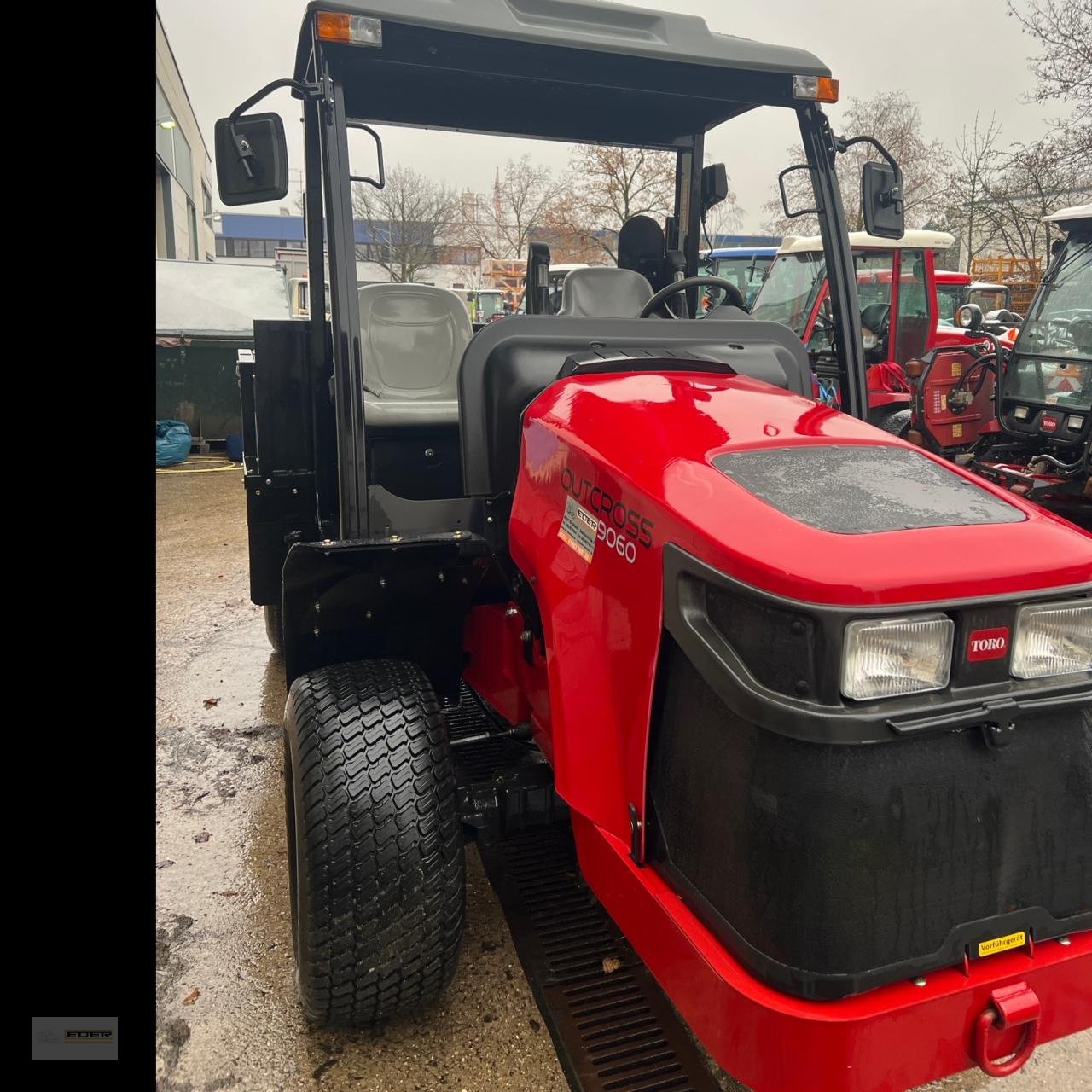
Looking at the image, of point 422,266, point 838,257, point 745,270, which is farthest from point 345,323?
point 745,270

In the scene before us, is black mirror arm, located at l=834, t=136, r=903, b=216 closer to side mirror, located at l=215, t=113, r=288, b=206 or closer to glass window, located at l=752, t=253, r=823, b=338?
side mirror, located at l=215, t=113, r=288, b=206

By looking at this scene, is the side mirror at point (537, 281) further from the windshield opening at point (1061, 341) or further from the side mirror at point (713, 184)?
the windshield opening at point (1061, 341)

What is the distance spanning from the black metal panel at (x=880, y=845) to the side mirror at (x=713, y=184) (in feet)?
7.95

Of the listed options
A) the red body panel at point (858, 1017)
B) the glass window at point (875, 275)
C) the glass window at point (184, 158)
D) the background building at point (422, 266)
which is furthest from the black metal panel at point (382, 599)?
the glass window at point (875, 275)

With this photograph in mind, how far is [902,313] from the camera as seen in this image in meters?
9.98

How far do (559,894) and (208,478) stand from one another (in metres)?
7.77

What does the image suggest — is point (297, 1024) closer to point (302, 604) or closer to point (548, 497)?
point (302, 604)

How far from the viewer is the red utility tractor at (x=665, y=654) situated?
4.60 ft

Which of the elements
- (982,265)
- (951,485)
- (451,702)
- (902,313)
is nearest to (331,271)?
(451,702)

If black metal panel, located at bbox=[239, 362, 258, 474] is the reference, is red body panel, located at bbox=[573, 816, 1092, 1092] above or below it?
below

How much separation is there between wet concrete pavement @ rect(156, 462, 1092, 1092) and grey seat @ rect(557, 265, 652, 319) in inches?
68.8

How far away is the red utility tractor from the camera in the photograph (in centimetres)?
140

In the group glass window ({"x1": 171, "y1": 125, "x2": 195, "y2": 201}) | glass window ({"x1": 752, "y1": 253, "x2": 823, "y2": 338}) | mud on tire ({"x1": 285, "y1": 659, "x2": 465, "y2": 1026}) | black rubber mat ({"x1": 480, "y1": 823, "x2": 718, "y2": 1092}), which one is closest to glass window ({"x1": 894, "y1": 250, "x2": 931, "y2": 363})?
glass window ({"x1": 752, "y1": 253, "x2": 823, "y2": 338})
